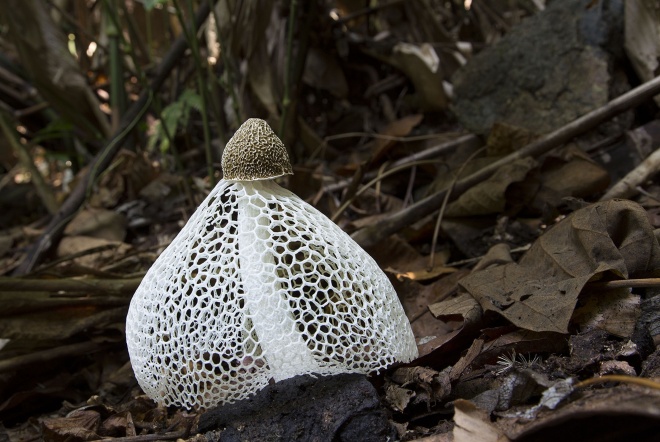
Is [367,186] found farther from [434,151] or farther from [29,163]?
[29,163]

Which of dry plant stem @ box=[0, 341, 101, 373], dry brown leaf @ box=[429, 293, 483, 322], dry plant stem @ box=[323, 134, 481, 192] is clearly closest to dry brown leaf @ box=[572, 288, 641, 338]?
dry brown leaf @ box=[429, 293, 483, 322]

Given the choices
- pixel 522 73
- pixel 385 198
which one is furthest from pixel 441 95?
pixel 385 198

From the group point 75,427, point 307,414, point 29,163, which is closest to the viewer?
point 307,414

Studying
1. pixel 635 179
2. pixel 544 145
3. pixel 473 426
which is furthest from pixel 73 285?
pixel 635 179

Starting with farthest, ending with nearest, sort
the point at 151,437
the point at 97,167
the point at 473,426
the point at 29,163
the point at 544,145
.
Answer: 1. the point at 29,163
2. the point at 97,167
3. the point at 544,145
4. the point at 151,437
5. the point at 473,426

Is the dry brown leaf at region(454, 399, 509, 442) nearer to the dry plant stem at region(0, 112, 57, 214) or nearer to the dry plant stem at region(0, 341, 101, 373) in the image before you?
the dry plant stem at region(0, 341, 101, 373)

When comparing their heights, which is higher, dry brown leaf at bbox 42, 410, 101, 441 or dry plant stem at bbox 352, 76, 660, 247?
dry plant stem at bbox 352, 76, 660, 247

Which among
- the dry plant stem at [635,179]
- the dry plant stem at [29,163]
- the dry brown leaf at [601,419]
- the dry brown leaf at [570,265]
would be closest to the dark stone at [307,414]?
the dry brown leaf at [601,419]
